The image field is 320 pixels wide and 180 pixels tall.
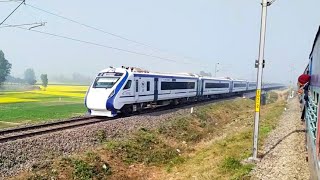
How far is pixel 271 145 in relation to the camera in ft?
43.2

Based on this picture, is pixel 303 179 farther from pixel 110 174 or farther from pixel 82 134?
pixel 82 134

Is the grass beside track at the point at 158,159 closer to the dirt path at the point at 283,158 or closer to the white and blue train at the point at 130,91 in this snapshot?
the dirt path at the point at 283,158

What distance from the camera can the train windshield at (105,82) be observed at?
65.1ft

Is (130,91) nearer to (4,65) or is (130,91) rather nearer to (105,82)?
(105,82)

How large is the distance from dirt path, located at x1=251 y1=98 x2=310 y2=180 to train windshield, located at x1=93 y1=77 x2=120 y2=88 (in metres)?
9.51

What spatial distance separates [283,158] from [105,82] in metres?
12.1

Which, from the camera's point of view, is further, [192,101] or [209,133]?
[192,101]

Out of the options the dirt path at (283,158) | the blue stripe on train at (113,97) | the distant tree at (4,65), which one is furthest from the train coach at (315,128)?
the distant tree at (4,65)

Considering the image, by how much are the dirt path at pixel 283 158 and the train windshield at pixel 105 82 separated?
31.2 ft

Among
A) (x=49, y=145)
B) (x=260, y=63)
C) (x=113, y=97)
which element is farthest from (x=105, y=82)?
(x=260, y=63)

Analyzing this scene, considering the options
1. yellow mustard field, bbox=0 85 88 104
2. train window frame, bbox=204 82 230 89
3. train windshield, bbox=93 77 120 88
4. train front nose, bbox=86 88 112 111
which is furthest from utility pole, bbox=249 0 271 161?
yellow mustard field, bbox=0 85 88 104

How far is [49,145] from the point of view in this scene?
12484 mm

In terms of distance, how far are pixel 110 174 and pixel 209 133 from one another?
11.4 m

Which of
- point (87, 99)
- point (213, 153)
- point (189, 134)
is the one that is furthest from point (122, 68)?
point (213, 153)
